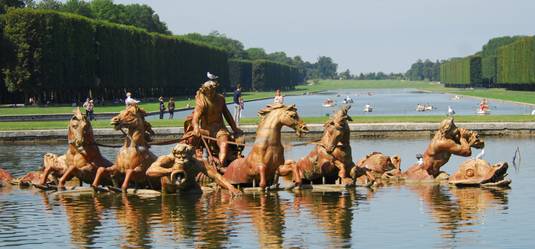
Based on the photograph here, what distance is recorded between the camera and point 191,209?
1688 cm

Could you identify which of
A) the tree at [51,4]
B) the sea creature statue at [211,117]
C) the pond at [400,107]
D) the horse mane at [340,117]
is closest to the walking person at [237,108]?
the pond at [400,107]

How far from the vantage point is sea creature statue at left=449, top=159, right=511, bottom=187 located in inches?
758

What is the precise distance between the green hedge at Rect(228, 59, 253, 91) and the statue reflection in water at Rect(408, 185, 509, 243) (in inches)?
5876

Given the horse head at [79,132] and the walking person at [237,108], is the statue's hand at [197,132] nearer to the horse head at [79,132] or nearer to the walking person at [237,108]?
the horse head at [79,132]

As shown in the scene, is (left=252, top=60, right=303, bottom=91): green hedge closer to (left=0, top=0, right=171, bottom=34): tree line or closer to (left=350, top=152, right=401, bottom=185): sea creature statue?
(left=0, top=0, right=171, bottom=34): tree line

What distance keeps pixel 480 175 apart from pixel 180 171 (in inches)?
205

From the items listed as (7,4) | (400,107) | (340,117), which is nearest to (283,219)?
(340,117)

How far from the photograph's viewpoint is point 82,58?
7756 centimetres

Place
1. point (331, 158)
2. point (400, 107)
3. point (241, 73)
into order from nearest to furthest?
point (331, 158), point (400, 107), point (241, 73)

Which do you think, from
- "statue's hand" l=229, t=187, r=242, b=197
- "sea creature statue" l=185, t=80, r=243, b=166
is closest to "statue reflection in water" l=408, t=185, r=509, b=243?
"statue's hand" l=229, t=187, r=242, b=197

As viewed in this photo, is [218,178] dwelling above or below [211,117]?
below

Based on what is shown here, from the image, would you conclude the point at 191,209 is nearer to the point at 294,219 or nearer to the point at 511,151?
the point at 294,219

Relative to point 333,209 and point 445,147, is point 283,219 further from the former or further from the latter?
point 445,147

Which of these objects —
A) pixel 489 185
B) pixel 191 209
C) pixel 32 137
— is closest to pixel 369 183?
pixel 489 185
